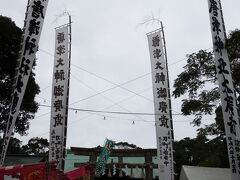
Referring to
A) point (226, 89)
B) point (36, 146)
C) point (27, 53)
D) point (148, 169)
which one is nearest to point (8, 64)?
point (27, 53)

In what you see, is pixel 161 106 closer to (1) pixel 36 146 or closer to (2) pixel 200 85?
(2) pixel 200 85

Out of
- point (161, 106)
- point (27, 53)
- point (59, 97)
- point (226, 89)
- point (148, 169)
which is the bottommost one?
point (148, 169)

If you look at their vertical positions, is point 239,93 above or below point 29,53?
below

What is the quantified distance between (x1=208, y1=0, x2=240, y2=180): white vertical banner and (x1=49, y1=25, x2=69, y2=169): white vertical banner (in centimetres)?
543

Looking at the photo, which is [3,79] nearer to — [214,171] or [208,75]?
[208,75]

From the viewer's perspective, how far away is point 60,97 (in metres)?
9.09

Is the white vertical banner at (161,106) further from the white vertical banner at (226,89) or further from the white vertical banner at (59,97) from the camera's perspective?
the white vertical banner at (59,97)

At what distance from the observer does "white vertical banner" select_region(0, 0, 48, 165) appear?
698 cm

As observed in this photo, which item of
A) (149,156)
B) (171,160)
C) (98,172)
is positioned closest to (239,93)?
(171,160)

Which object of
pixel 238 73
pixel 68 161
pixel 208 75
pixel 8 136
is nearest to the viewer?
pixel 8 136

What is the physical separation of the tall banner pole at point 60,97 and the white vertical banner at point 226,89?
17.8 ft

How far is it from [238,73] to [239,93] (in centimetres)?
87

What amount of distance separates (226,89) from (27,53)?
6437 mm

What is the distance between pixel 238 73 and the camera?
1043 cm
